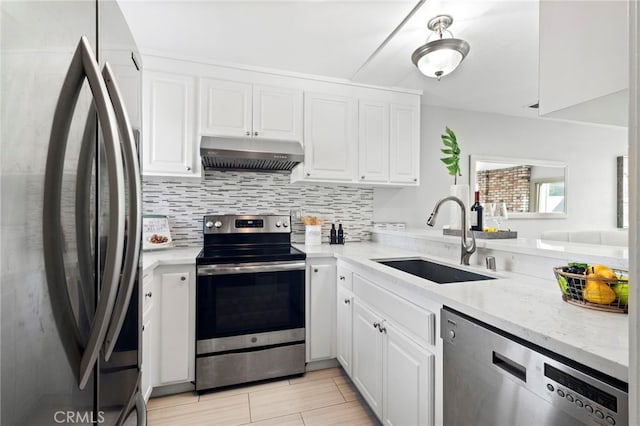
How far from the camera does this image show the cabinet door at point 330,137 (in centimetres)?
261

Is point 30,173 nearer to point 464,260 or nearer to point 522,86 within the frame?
point 464,260

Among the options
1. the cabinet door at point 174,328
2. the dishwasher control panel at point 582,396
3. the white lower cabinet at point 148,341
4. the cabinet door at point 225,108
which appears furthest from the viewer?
the cabinet door at point 225,108

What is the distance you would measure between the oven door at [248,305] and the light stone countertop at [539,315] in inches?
35.5

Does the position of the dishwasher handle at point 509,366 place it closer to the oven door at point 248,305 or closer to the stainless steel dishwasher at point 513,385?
the stainless steel dishwasher at point 513,385

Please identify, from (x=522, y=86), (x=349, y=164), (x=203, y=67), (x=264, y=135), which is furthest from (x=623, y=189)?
(x=203, y=67)

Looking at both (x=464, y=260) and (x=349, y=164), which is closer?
(x=464, y=260)

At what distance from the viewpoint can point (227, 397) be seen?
6.51 ft

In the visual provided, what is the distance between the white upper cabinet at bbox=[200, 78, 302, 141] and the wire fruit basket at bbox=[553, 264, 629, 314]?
6.78ft

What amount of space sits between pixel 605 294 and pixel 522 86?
2624mm

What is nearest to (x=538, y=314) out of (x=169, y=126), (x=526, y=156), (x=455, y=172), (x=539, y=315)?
(x=539, y=315)

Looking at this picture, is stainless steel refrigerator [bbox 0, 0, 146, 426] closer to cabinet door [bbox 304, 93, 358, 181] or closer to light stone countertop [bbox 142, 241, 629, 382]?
light stone countertop [bbox 142, 241, 629, 382]

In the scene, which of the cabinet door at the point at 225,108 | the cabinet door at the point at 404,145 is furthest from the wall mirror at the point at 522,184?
the cabinet door at the point at 225,108

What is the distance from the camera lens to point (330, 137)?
8.79 ft

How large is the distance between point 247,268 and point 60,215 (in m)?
1.59
